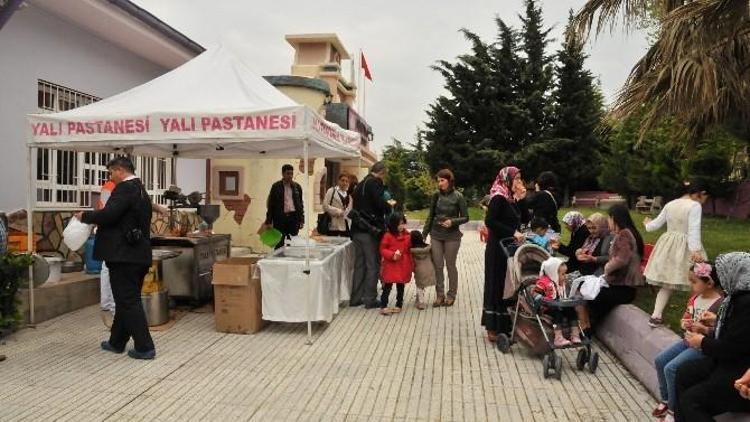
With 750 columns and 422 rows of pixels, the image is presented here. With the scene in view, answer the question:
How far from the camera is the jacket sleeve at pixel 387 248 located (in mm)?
7578

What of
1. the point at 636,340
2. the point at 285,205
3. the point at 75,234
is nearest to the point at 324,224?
the point at 285,205

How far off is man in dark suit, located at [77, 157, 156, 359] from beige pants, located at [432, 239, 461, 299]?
12.2ft

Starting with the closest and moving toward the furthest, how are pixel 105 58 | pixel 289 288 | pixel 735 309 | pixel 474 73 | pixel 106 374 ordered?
pixel 735 309 → pixel 106 374 → pixel 289 288 → pixel 105 58 → pixel 474 73

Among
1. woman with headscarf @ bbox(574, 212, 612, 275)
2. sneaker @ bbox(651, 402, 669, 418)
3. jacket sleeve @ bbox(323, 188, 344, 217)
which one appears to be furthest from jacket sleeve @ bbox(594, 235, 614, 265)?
jacket sleeve @ bbox(323, 188, 344, 217)

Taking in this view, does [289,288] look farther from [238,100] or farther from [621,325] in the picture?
[621,325]

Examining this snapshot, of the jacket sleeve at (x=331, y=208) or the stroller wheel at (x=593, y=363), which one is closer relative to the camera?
the stroller wheel at (x=593, y=363)

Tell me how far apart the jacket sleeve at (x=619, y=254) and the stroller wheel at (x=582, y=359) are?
977 millimetres

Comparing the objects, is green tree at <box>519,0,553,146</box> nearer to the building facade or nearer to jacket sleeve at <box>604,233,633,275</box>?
the building facade

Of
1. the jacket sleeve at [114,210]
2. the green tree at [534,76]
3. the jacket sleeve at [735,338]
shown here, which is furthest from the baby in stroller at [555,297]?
the green tree at [534,76]

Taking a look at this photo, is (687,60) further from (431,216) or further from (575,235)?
(431,216)

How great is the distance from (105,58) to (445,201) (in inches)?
270

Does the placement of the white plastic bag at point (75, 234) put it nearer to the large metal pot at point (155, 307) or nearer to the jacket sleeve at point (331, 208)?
the large metal pot at point (155, 307)

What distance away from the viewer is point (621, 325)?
5668 millimetres

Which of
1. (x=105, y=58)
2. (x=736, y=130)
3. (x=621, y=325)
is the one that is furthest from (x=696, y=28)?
(x=105, y=58)
